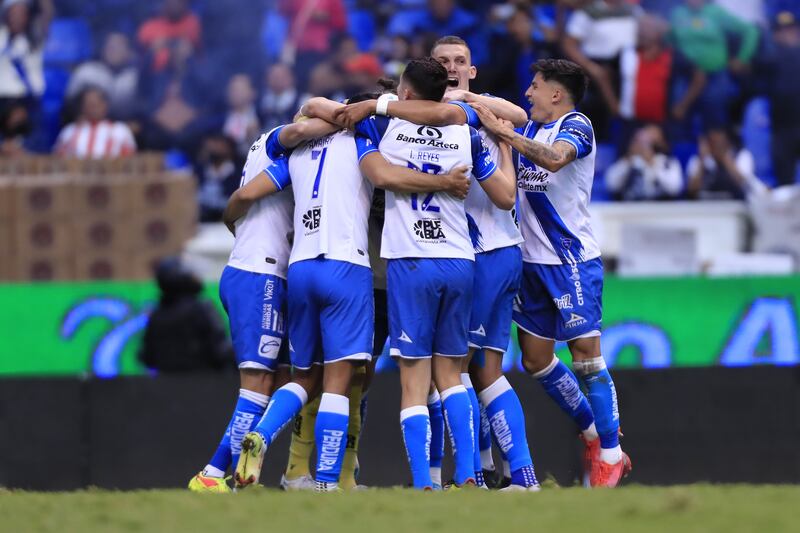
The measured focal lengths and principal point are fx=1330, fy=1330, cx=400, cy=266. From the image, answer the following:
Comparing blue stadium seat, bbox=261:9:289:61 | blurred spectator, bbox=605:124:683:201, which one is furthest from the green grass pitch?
blue stadium seat, bbox=261:9:289:61

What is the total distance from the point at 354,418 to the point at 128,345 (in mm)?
4714

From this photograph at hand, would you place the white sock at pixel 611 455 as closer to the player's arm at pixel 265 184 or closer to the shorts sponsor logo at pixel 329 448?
the shorts sponsor logo at pixel 329 448

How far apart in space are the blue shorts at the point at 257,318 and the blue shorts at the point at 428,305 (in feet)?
2.77

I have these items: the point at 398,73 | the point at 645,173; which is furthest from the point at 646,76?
the point at 398,73

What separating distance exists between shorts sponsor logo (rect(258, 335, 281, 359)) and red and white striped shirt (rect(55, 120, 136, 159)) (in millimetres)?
8525

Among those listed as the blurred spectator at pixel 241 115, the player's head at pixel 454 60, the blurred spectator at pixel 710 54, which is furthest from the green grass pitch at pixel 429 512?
the blurred spectator at pixel 710 54

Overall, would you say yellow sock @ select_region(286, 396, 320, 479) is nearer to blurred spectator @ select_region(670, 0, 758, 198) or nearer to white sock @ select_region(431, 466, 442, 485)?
white sock @ select_region(431, 466, 442, 485)

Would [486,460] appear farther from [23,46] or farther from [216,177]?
[23,46]

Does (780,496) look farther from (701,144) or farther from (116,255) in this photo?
(701,144)

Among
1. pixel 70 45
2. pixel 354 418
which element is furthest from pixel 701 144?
pixel 354 418

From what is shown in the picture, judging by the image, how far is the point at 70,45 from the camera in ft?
56.3

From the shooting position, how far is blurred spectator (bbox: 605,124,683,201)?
1584 cm

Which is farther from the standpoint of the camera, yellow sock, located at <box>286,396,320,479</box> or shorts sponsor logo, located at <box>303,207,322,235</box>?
yellow sock, located at <box>286,396,320,479</box>

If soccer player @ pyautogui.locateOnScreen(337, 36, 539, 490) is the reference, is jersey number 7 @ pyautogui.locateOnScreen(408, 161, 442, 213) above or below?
above
